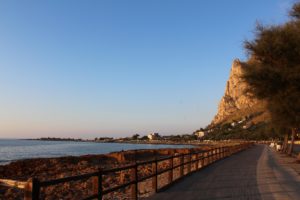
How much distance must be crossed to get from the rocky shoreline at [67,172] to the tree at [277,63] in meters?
6.94

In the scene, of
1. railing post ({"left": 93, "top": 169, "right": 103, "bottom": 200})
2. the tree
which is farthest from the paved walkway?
the tree

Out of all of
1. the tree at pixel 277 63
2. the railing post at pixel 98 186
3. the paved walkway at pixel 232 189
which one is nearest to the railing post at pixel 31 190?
the railing post at pixel 98 186

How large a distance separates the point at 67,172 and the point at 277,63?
2727 cm

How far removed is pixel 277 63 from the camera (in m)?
21.1

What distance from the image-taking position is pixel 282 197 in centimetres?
1227

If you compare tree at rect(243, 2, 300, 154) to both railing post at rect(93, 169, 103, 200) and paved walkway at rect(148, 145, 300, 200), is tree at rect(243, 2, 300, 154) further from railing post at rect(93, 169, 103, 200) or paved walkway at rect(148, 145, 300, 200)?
railing post at rect(93, 169, 103, 200)

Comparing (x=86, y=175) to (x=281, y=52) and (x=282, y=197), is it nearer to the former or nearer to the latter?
(x=282, y=197)

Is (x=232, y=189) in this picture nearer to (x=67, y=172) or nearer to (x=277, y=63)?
(x=277, y=63)

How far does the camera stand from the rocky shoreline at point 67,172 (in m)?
21.6

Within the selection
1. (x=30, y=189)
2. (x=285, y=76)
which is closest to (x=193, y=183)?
(x=285, y=76)

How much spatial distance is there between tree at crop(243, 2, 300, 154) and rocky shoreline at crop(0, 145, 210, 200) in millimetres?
6945

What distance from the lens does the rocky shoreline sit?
21.6m

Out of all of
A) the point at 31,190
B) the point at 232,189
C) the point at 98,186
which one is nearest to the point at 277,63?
the point at 232,189

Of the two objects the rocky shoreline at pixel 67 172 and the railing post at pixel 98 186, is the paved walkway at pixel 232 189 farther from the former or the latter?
the railing post at pixel 98 186
